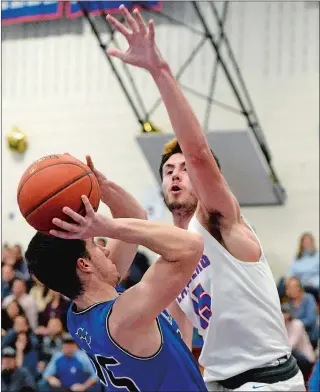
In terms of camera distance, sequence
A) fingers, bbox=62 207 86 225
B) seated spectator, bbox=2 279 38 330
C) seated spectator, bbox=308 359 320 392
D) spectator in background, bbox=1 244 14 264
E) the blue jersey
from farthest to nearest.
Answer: spectator in background, bbox=1 244 14 264 < seated spectator, bbox=2 279 38 330 < seated spectator, bbox=308 359 320 392 < the blue jersey < fingers, bbox=62 207 86 225

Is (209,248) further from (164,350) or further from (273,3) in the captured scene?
(273,3)

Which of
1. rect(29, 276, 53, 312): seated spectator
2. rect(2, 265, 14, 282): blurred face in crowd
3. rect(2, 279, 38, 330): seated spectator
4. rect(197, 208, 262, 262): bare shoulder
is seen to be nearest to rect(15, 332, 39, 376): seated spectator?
rect(2, 279, 38, 330): seated spectator

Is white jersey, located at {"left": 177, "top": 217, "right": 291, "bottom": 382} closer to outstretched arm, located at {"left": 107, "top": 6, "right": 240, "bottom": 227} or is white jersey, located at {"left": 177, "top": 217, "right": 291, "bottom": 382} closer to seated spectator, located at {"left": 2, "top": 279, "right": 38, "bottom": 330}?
outstretched arm, located at {"left": 107, "top": 6, "right": 240, "bottom": 227}

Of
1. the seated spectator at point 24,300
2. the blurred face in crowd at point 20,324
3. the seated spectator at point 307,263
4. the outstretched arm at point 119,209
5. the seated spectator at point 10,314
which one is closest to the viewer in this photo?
the outstretched arm at point 119,209

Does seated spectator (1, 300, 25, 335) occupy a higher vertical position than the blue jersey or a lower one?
lower

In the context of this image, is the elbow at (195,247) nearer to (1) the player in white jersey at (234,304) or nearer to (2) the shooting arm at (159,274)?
(2) the shooting arm at (159,274)

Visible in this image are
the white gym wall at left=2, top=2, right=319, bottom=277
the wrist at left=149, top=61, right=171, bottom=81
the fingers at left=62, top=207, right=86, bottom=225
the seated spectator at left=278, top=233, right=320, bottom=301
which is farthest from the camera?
the white gym wall at left=2, top=2, right=319, bottom=277

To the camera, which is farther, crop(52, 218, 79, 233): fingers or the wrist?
the wrist

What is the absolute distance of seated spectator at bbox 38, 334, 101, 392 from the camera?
989cm

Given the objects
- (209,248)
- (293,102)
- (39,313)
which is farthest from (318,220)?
(209,248)

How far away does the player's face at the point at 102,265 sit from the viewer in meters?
3.72

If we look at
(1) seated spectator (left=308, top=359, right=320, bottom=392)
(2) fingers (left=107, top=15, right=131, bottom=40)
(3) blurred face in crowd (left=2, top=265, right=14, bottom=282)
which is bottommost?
(3) blurred face in crowd (left=2, top=265, right=14, bottom=282)

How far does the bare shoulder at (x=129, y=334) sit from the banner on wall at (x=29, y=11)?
38.9ft

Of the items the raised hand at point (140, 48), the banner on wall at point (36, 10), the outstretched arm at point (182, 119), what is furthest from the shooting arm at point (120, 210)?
the banner on wall at point (36, 10)
